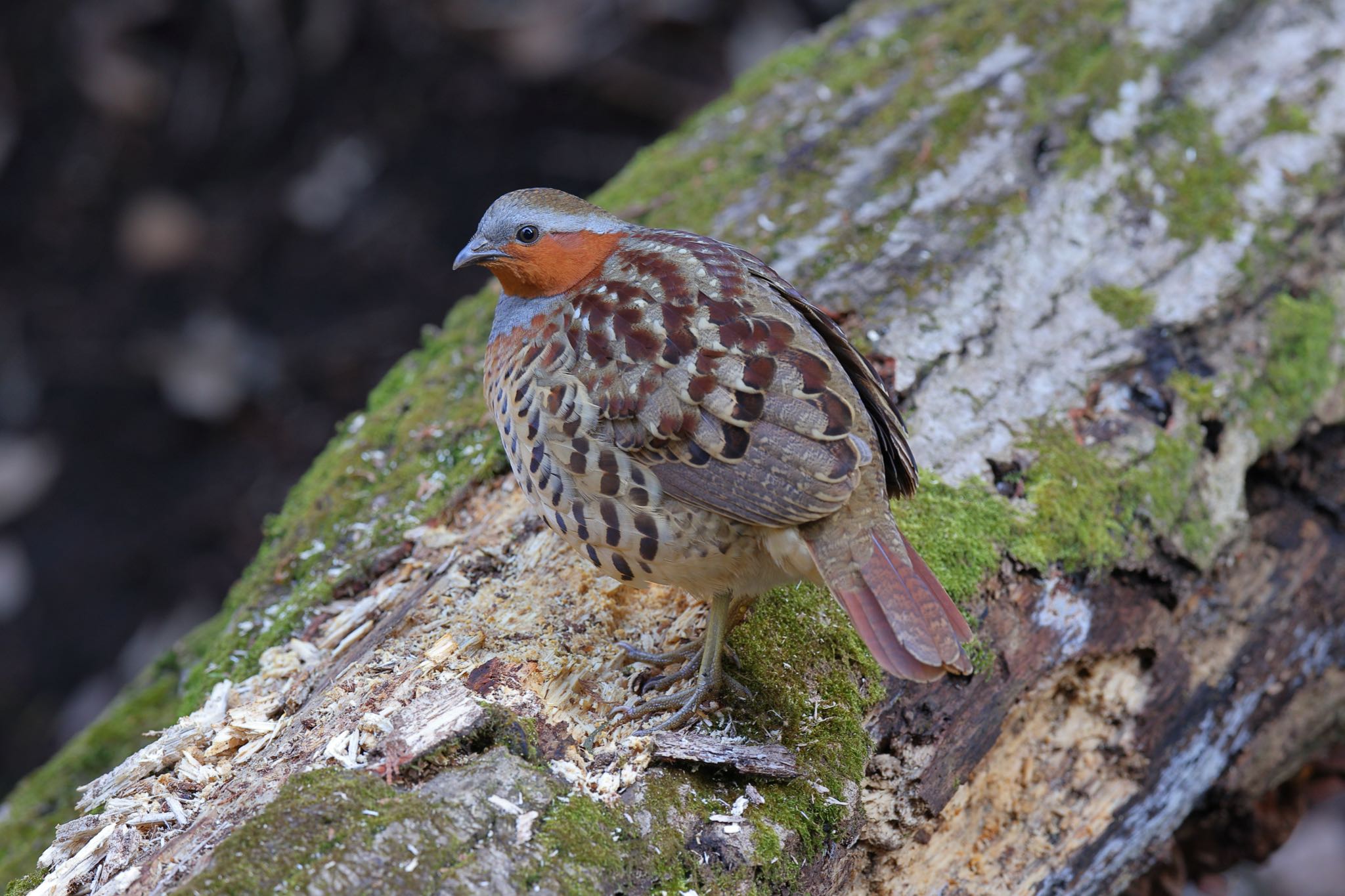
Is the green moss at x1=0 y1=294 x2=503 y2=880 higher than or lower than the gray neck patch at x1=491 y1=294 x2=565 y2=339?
lower

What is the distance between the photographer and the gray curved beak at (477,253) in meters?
3.42

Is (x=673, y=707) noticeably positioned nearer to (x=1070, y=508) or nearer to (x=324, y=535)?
(x=1070, y=508)

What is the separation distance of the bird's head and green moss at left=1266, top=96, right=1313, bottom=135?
115 inches

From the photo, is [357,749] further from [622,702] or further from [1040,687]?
[1040,687]

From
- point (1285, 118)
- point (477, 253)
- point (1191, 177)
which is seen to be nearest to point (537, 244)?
point (477, 253)

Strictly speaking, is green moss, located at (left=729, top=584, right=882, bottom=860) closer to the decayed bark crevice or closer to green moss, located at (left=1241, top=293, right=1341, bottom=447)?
the decayed bark crevice

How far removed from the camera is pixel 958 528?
3.36 metres

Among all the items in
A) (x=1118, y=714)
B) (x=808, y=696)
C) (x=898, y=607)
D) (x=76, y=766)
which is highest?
(x=898, y=607)

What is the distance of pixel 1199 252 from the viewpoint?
418cm

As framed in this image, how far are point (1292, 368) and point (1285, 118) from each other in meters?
1.23

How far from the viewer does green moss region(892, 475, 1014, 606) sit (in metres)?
3.26

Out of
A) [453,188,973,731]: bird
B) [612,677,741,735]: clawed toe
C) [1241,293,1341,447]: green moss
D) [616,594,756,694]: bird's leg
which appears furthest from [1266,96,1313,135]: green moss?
[612,677,741,735]: clawed toe

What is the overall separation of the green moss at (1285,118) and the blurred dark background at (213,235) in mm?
3651

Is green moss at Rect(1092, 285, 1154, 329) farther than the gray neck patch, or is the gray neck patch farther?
green moss at Rect(1092, 285, 1154, 329)
